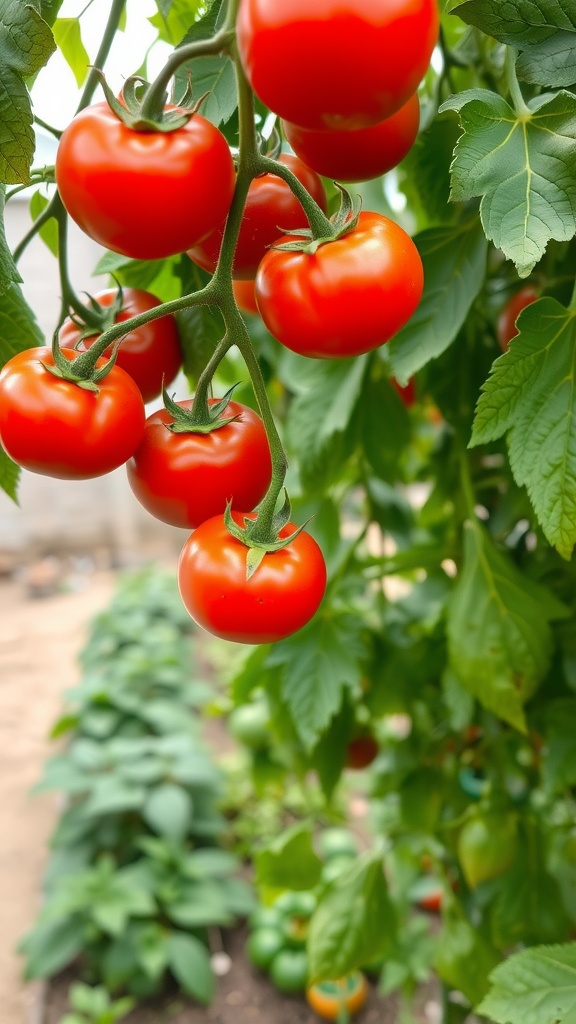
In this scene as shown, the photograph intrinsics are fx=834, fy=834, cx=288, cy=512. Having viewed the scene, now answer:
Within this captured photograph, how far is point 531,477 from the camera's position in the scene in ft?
1.38

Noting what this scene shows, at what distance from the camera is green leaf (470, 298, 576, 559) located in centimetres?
41

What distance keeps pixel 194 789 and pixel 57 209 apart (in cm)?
200

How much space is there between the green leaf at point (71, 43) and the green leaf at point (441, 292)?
0.25 metres

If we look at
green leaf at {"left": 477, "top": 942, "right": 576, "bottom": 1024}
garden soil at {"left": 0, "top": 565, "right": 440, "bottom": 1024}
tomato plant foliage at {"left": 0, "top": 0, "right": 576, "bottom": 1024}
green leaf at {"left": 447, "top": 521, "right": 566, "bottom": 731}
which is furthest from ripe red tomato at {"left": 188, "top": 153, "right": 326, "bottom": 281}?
garden soil at {"left": 0, "top": 565, "right": 440, "bottom": 1024}

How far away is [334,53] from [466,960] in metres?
0.80

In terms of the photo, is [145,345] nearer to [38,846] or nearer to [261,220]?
[261,220]

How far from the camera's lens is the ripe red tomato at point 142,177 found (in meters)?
0.32

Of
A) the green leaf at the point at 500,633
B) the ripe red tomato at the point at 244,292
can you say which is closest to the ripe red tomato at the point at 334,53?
the ripe red tomato at the point at 244,292

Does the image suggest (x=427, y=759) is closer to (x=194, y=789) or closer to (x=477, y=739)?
(x=477, y=739)

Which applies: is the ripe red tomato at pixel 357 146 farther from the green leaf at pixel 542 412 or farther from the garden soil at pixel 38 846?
the garden soil at pixel 38 846

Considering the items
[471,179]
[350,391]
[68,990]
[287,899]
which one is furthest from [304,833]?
[68,990]

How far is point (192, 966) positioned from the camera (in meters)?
1.75

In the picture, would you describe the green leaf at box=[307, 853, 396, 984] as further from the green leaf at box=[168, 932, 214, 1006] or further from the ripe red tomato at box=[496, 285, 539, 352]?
the green leaf at box=[168, 932, 214, 1006]

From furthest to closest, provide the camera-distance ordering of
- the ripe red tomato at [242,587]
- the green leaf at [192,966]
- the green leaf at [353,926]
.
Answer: the green leaf at [192,966] → the green leaf at [353,926] → the ripe red tomato at [242,587]
